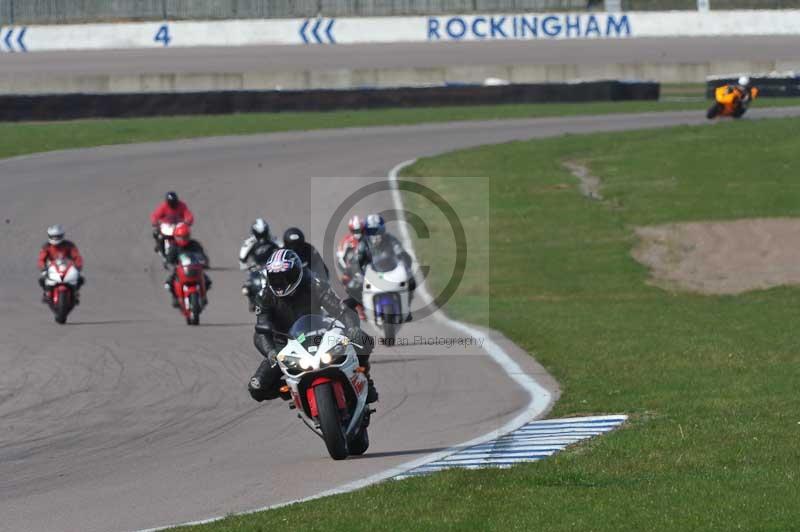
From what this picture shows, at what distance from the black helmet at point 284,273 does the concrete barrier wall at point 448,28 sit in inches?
1817

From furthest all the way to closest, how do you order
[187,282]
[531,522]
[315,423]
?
[187,282], [315,423], [531,522]

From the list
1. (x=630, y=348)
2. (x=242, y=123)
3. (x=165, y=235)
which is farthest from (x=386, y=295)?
(x=242, y=123)

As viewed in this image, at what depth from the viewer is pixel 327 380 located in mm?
10227

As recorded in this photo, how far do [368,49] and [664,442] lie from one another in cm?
4602

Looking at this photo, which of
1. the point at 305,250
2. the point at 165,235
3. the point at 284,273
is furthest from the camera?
the point at 165,235

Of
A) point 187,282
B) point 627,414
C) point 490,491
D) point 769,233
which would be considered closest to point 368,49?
point 769,233

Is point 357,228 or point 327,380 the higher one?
point 357,228

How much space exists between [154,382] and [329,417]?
5068mm

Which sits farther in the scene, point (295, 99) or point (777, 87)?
point (777, 87)

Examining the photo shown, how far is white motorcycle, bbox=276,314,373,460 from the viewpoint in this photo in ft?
33.5

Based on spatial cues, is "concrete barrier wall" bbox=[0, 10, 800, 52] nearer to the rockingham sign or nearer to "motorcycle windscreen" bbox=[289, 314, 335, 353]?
the rockingham sign

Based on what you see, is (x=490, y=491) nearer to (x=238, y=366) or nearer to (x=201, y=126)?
(x=238, y=366)

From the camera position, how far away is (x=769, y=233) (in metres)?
25.9

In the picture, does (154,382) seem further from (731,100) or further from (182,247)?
(731,100)
